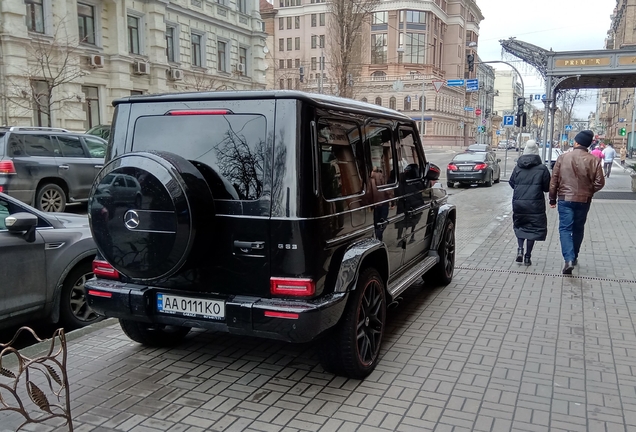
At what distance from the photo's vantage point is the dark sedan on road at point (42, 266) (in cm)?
466

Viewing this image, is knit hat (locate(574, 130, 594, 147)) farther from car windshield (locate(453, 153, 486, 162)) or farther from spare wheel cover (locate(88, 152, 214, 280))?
car windshield (locate(453, 153, 486, 162))

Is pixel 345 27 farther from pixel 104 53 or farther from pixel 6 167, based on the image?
pixel 6 167

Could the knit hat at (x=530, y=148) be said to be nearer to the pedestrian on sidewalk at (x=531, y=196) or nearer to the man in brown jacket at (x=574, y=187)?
the pedestrian on sidewalk at (x=531, y=196)

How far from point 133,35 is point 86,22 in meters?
2.81

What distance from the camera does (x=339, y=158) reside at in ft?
13.4

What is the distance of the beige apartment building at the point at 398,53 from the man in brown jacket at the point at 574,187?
2694 inches

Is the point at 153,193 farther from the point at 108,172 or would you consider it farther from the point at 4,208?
the point at 4,208

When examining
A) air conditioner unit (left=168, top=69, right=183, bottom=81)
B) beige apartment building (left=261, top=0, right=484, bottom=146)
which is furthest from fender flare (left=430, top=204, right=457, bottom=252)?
beige apartment building (left=261, top=0, right=484, bottom=146)

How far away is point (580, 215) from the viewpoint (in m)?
7.35

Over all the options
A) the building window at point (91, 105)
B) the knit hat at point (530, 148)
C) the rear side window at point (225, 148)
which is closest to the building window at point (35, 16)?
the building window at point (91, 105)

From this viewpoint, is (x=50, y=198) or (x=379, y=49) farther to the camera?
(x=379, y=49)

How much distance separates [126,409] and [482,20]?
120484mm

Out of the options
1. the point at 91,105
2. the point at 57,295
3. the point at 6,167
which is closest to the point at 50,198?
the point at 6,167

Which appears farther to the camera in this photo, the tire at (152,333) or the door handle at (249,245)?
the tire at (152,333)
